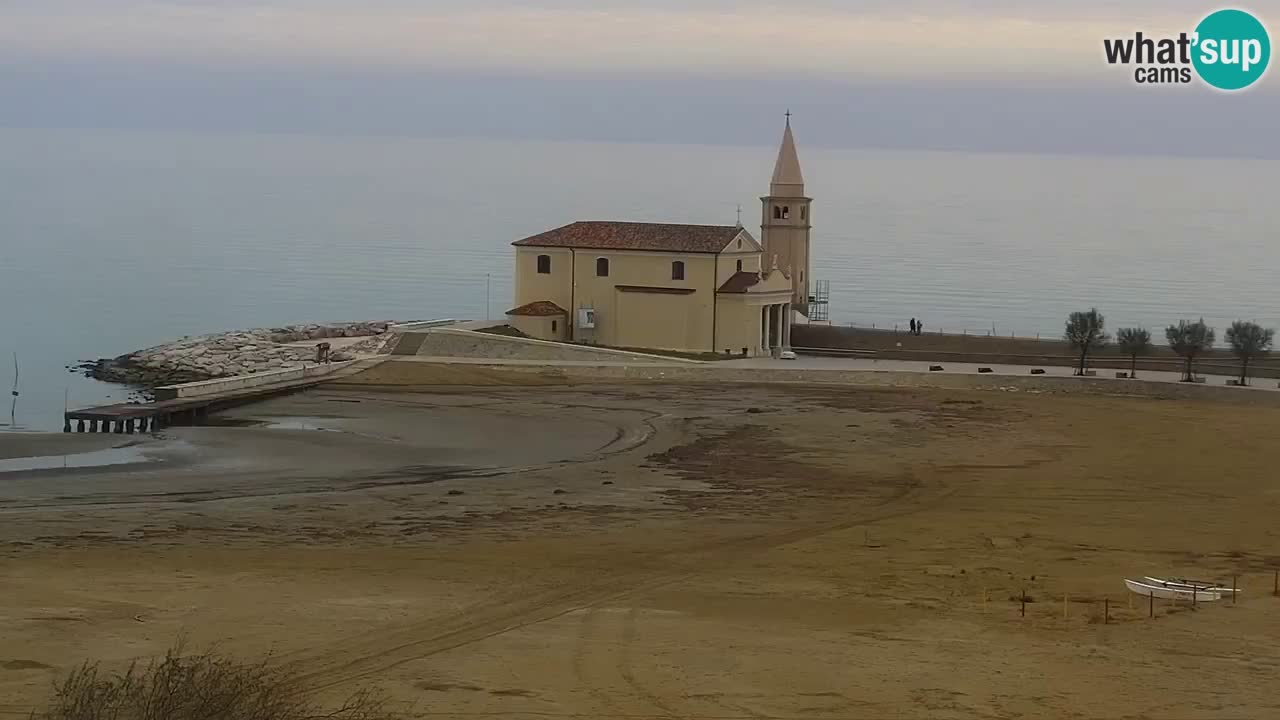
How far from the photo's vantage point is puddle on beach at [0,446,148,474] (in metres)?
33.2

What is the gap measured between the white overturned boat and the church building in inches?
1086

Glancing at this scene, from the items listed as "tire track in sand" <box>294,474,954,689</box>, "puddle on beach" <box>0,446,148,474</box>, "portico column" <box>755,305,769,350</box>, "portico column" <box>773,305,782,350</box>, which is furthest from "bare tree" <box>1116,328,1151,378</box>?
"puddle on beach" <box>0,446,148,474</box>

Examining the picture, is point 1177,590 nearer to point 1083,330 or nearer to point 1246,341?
point 1246,341

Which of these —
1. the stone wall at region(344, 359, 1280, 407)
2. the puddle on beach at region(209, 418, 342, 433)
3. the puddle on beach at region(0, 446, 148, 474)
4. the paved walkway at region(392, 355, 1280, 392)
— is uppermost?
the paved walkway at region(392, 355, 1280, 392)

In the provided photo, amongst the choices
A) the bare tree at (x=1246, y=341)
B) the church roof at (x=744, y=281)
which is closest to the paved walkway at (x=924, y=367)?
the bare tree at (x=1246, y=341)

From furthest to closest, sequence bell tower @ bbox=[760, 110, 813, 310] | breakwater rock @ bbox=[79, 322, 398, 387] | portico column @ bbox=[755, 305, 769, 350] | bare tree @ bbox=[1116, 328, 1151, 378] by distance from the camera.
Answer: bell tower @ bbox=[760, 110, 813, 310] → portico column @ bbox=[755, 305, 769, 350] → breakwater rock @ bbox=[79, 322, 398, 387] → bare tree @ bbox=[1116, 328, 1151, 378]

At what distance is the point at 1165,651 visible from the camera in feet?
62.7

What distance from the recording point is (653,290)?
166 feet

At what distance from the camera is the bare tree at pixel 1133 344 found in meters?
47.8

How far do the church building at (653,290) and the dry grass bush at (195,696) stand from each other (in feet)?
108

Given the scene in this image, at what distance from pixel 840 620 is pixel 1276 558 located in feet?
24.6

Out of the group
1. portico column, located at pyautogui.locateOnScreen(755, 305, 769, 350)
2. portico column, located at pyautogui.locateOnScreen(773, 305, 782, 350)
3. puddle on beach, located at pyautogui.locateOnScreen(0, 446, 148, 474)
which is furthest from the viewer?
portico column, located at pyautogui.locateOnScreen(773, 305, 782, 350)

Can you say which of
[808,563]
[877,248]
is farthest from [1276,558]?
[877,248]

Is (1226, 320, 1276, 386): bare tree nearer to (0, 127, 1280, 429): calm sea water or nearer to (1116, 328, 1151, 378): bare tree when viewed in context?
(1116, 328, 1151, 378): bare tree
